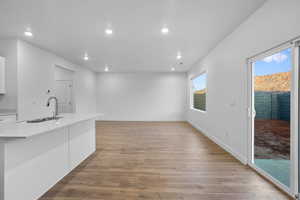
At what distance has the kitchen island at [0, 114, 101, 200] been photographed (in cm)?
152

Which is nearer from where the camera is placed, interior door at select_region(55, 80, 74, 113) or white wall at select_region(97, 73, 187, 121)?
interior door at select_region(55, 80, 74, 113)

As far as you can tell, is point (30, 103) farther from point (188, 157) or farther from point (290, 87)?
point (290, 87)

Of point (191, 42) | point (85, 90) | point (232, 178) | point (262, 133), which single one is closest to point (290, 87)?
point (262, 133)

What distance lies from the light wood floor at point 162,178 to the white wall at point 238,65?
61 cm

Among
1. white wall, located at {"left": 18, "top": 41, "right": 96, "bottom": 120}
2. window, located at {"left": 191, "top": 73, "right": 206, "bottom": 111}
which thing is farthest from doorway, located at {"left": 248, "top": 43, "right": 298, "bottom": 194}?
white wall, located at {"left": 18, "top": 41, "right": 96, "bottom": 120}

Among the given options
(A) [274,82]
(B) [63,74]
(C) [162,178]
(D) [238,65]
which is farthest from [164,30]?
(B) [63,74]

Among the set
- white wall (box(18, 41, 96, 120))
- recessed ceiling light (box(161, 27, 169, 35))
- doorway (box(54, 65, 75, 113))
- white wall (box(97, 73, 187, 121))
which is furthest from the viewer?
white wall (box(97, 73, 187, 121))

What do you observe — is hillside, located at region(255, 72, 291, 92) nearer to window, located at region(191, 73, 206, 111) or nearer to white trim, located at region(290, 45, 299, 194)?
white trim, located at region(290, 45, 299, 194)

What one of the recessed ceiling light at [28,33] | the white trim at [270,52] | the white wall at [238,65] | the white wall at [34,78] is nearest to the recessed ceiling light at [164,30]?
the white wall at [238,65]

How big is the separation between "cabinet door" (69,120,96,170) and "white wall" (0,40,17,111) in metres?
2.08

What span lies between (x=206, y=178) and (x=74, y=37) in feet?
13.5

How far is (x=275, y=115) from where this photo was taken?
2314 millimetres

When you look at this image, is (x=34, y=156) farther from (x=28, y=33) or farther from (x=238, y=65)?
(x=238, y=65)

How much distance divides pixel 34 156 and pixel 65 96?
517cm
